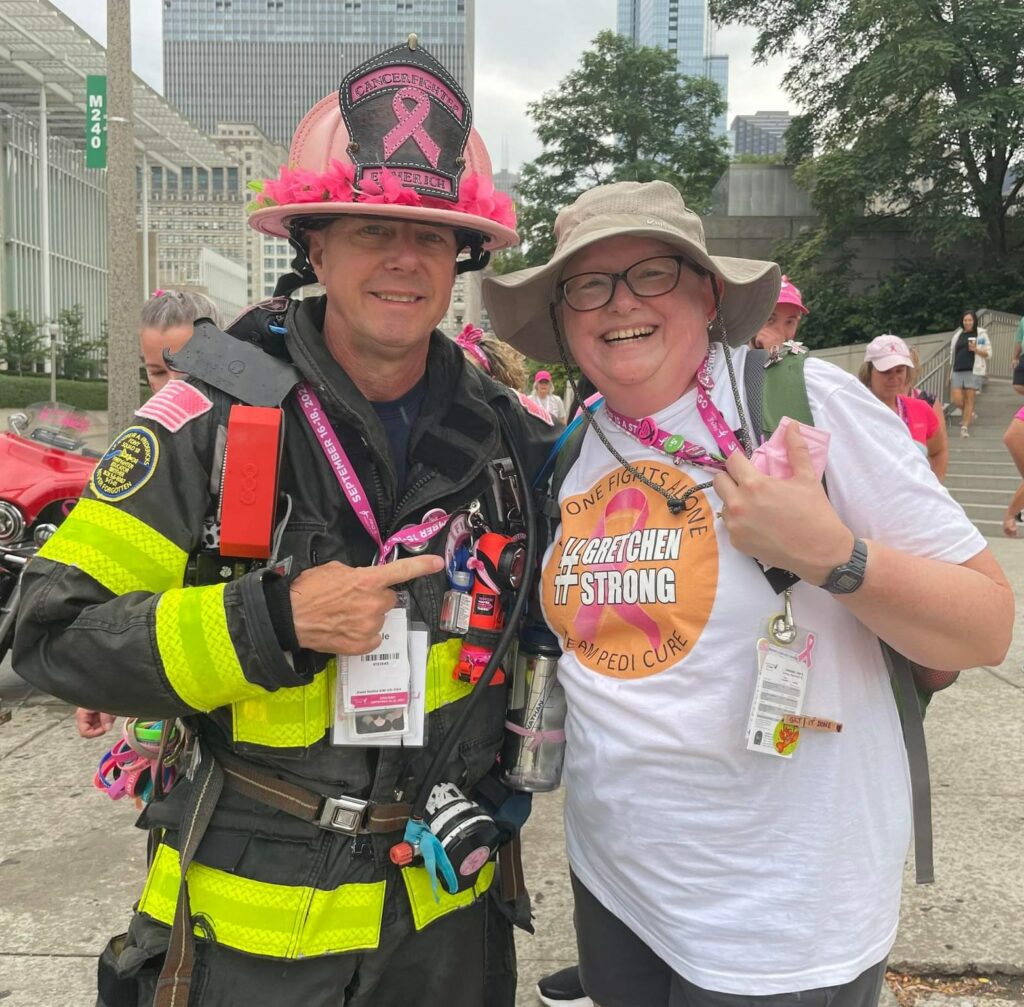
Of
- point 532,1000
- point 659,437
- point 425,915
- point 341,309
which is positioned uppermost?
point 341,309

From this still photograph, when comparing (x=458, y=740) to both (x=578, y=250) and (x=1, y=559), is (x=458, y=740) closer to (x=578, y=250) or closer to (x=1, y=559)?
(x=578, y=250)

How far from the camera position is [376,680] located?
5.46ft

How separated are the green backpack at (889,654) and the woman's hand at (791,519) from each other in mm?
147

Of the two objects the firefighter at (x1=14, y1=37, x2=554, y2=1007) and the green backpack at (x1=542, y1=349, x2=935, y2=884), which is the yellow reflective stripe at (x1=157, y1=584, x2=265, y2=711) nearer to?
the firefighter at (x1=14, y1=37, x2=554, y2=1007)

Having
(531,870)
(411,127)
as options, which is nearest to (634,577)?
(411,127)

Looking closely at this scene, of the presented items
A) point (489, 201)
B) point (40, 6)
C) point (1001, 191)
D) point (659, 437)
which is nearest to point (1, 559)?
point (489, 201)

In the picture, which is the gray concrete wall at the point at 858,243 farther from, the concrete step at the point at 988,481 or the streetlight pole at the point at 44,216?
the streetlight pole at the point at 44,216

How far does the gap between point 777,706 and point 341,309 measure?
3.73 ft

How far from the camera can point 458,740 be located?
5.86 feet

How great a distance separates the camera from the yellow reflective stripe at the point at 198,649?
1.50 meters

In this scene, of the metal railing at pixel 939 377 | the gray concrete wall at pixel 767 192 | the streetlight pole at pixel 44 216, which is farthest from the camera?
the streetlight pole at pixel 44 216

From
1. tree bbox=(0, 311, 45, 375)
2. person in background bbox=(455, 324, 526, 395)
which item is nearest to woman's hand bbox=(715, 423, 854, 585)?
person in background bbox=(455, 324, 526, 395)

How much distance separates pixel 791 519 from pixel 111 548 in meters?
1.14

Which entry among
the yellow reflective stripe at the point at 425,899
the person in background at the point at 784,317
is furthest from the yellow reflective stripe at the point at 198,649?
the person in background at the point at 784,317
